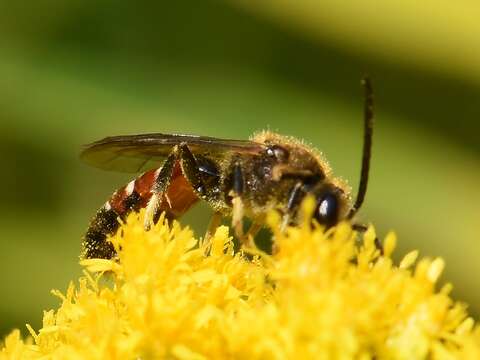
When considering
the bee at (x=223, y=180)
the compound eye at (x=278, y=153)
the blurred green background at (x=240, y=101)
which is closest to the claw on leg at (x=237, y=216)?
the bee at (x=223, y=180)

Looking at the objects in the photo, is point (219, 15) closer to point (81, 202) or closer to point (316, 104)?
point (316, 104)

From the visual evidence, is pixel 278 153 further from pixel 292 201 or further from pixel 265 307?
pixel 265 307

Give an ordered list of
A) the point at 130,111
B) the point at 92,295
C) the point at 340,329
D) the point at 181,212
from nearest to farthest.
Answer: the point at 340,329
the point at 92,295
the point at 181,212
the point at 130,111

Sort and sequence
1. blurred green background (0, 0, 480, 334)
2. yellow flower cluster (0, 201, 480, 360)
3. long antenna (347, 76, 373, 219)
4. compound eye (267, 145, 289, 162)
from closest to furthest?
1. yellow flower cluster (0, 201, 480, 360)
2. long antenna (347, 76, 373, 219)
3. compound eye (267, 145, 289, 162)
4. blurred green background (0, 0, 480, 334)

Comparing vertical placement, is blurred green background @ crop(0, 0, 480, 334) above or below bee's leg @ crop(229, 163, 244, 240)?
above

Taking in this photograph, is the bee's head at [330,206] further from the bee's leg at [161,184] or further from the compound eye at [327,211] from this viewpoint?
the bee's leg at [161,184]

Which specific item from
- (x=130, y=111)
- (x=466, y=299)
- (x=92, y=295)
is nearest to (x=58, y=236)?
(x=130, y=111)

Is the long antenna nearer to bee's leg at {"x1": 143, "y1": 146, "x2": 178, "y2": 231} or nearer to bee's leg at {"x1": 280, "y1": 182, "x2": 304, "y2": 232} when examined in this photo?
bee's leg at {"x1": 280, "y1": 182, "x2": 304, "y2": 232}

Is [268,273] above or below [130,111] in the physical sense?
below

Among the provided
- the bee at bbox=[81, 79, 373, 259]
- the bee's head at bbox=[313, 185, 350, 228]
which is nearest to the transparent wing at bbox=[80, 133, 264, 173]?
the bee at bbox=[81, 79, 373, 259]
